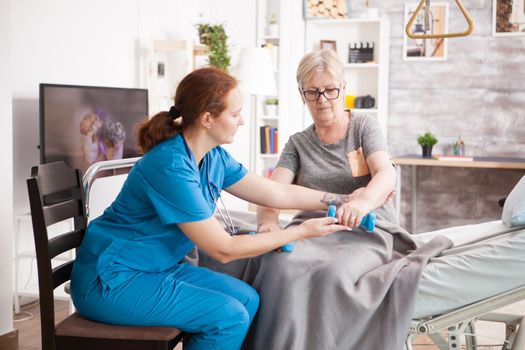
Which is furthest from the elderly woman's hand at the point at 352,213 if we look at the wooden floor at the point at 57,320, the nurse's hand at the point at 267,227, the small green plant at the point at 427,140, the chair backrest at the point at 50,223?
the small green plant at the point at 427,140

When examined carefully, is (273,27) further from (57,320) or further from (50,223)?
(50,223)

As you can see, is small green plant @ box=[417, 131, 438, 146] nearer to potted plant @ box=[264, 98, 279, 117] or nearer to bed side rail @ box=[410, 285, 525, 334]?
potted plant @ box=[264, 98, 279, 117]

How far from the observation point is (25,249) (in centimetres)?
363

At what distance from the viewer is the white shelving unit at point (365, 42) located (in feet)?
19.1

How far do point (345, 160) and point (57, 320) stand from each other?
1724mm

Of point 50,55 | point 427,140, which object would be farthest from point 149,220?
point 427,140

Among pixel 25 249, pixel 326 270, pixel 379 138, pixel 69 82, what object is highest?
pixel 69 82

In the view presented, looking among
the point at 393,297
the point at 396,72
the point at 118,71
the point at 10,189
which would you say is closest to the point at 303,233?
the point at 393,297

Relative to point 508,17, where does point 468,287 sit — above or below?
below

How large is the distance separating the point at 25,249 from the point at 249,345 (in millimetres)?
2009

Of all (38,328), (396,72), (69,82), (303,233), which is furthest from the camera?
(396,72)

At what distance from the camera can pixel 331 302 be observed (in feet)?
6.35

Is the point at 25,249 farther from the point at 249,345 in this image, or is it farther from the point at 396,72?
the point at 396,72

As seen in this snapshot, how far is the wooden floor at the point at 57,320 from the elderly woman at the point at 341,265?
38.7 inches
